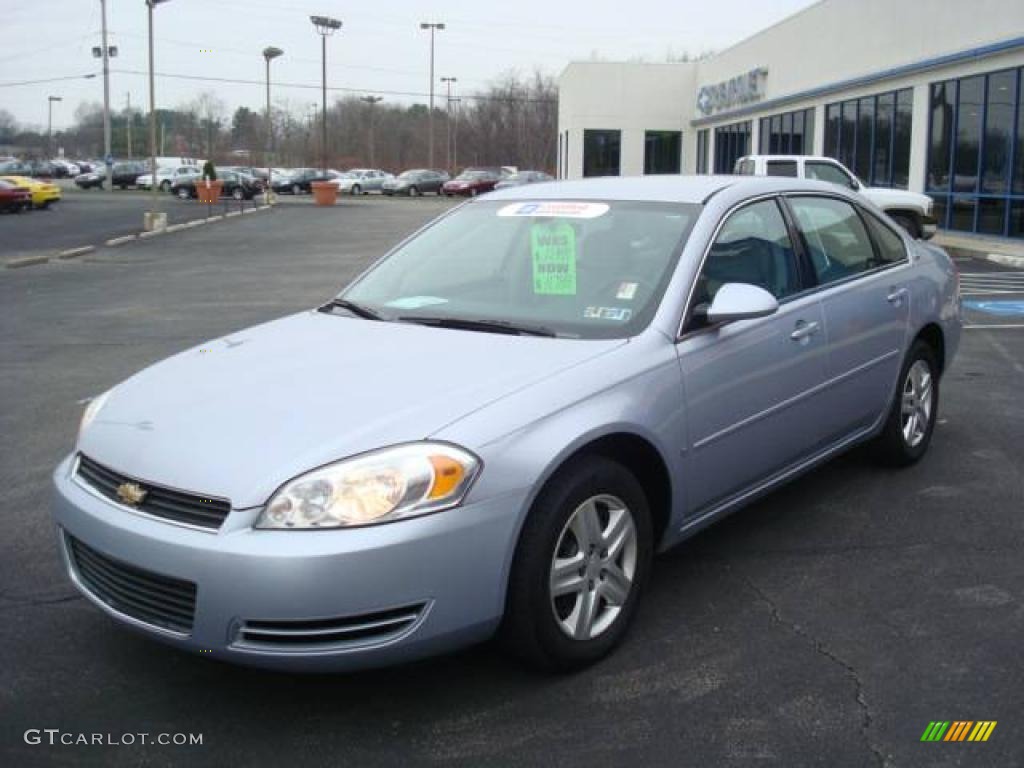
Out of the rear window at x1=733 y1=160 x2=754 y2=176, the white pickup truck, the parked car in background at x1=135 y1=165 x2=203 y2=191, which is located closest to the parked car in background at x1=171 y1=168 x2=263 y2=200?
the parked car in background at x1=135 y1=165 x2=203 y2=191

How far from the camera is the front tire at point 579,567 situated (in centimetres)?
322

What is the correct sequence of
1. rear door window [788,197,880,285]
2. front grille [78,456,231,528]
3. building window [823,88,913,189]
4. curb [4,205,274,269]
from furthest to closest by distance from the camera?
building window [823,88,913,189] < curb [4,205,274,269] < rear door window [788,197,880,285] < front grille [78,456,231,528]

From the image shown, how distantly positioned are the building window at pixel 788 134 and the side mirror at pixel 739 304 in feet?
96.1

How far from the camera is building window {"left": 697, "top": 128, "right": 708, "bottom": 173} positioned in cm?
4428

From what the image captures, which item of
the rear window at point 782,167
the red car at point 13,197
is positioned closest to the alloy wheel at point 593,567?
the rear window at point 782,167

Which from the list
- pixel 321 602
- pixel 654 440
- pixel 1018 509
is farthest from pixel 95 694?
pixel 1018 509

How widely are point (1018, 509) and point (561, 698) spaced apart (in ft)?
9.44

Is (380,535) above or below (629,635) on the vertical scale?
above

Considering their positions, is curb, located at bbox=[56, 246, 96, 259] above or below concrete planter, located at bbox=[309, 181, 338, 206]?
below

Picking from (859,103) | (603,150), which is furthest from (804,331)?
(603,150)

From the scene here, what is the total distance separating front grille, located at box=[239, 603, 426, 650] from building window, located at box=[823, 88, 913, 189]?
24114mm

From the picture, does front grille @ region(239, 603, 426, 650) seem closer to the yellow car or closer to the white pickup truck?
the white pickup truck

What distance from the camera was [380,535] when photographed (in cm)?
292

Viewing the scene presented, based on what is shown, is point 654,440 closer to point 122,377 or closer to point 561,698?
point 561,698
